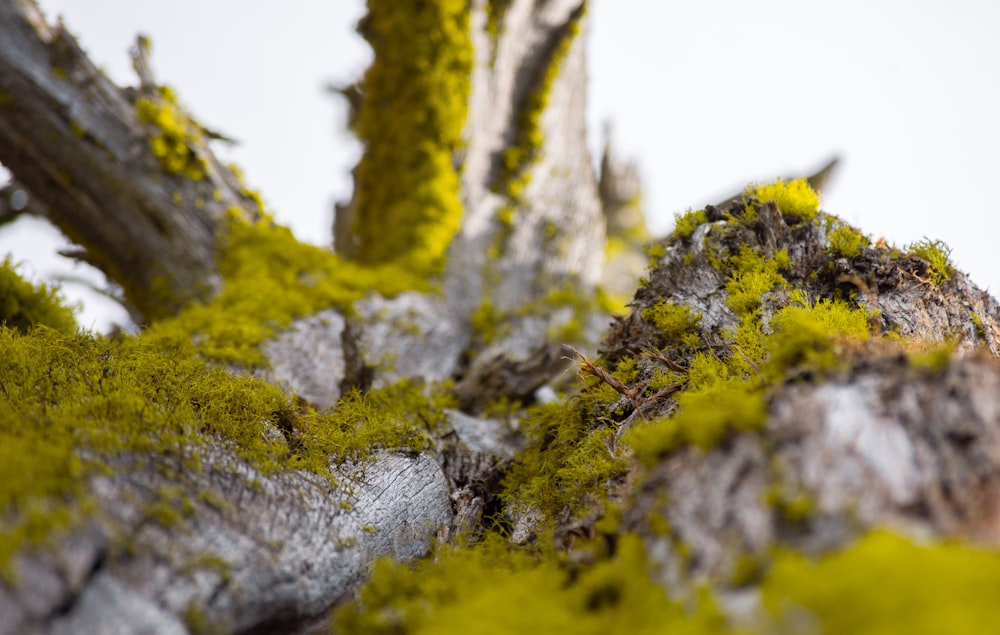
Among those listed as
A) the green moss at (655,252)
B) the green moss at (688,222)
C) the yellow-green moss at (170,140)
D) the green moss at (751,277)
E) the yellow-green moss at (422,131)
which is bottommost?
the green moss at (751,277)

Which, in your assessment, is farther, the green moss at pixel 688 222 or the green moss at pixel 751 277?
the green moss at pixel 688 222

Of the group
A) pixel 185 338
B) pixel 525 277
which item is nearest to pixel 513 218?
pixel 525 277

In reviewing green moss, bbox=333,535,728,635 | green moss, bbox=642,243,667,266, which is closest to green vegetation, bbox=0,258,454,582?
green moss, bbox=333,535,728,635

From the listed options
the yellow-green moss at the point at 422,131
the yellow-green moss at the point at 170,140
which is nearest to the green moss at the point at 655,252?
the yellow-green moss at the point at 422,131

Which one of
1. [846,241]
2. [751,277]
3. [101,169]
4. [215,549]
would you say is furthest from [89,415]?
[101,169]

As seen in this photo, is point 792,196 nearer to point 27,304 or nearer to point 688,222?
point 688,222

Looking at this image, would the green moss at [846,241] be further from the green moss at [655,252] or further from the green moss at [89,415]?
the green moss at [89,415]

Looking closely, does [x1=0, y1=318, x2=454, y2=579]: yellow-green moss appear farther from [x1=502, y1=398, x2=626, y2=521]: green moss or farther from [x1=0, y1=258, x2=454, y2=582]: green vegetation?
Result: [x1=502, y1=398, x2=626, y2=521]: green moss
